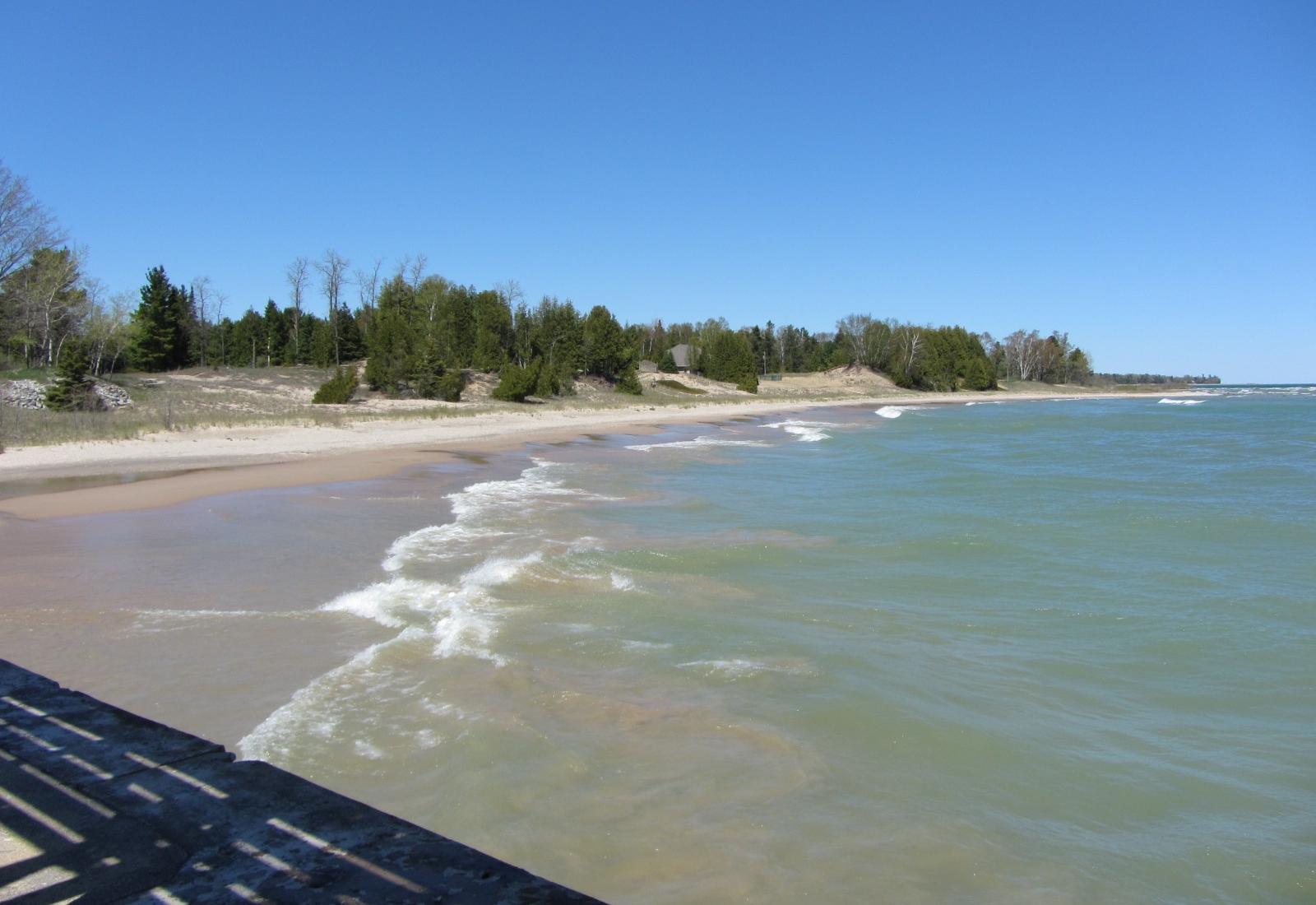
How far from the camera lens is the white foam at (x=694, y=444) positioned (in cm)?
2793

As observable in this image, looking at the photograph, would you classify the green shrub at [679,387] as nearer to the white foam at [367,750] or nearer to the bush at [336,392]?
the bush at [336,392]

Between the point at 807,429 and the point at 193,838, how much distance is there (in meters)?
40.0

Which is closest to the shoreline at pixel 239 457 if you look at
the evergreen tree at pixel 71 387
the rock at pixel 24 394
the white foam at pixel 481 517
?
the white foam at pixel 481 517

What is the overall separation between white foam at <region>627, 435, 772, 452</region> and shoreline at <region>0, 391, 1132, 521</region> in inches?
171

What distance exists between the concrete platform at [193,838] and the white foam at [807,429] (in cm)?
3016

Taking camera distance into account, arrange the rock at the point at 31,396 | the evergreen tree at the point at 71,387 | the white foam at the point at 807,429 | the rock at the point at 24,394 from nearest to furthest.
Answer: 1. the evergreen tree at the point at 71,387
2. the rock at the point at 24,394
3. the rock at the point at 31,396
4. the white foam at the point at 807,429

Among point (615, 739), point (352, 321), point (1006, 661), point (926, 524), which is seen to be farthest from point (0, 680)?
point (352, 321)

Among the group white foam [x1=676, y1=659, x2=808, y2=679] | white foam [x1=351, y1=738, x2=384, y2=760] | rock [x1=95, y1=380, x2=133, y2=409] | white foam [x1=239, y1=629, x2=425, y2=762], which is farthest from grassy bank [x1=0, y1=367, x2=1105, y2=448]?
white foam [x1=676, y1=659, x2=808, y2=679]

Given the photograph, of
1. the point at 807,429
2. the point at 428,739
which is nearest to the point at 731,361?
the point at 807,429

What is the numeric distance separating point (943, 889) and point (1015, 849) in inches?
24.6

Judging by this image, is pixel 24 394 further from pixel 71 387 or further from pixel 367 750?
pixel 367 750

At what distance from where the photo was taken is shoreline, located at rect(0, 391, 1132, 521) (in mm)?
14539

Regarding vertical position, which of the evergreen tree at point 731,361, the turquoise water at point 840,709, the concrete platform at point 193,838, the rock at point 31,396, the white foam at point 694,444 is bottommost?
the turquoise water at point 840,709

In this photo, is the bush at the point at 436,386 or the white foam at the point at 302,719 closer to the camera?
the white foam at the point at 302,719
